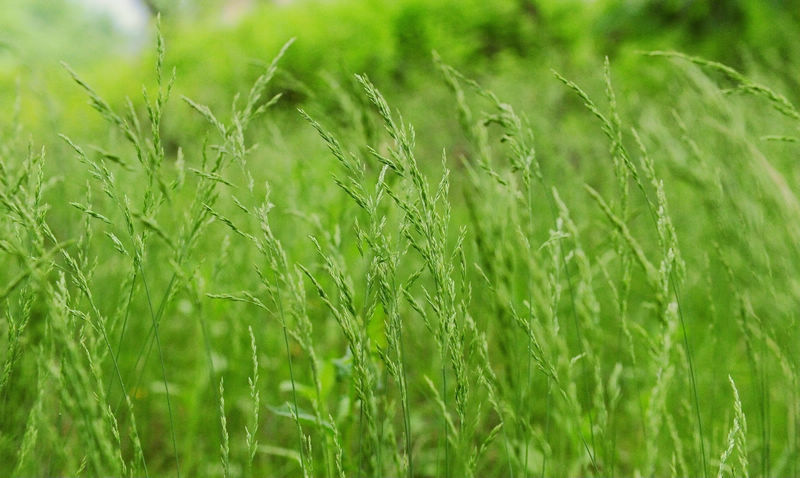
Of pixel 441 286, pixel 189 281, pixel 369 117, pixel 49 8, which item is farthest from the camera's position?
pixel 49 8

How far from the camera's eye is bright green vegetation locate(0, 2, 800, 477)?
0.74 metres

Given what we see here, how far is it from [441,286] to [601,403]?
0.26 m

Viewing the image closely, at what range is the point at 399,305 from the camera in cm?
81

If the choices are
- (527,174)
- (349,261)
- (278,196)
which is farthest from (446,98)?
(527,174)

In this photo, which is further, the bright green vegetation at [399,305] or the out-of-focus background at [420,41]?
the out-of-focus background at [420,41]

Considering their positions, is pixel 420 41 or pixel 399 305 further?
pixel 420 41

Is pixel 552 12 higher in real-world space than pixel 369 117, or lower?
lower

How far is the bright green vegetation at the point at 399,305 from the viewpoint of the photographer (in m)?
0.74

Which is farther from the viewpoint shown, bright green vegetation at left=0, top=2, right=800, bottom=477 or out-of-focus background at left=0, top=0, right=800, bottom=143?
out-of-focus background at left=0, top=0, right=800, bottom=143

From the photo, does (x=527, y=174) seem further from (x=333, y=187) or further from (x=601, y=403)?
(x=333, y=187)

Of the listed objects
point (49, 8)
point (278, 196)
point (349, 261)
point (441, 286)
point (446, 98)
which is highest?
point (441, 286)

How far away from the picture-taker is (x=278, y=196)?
8.29ft

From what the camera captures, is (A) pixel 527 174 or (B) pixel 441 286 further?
(A) pixel 527 174

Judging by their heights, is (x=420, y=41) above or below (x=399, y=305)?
below
